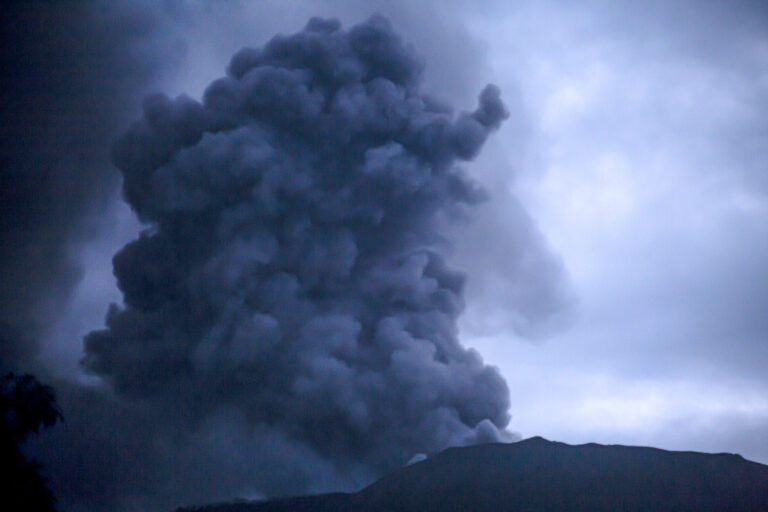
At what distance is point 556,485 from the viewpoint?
3133cm

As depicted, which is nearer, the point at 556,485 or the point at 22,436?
the point at 22,436

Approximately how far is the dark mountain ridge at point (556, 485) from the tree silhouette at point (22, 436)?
15353 mm

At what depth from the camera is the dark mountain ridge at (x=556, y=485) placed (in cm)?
2988

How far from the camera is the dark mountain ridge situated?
29.9m

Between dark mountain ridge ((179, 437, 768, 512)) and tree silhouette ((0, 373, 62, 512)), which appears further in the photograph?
dark mountain ridge ((179, 437, 768, 512))

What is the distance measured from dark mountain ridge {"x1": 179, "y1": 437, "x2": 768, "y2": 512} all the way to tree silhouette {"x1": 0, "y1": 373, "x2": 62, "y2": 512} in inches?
604

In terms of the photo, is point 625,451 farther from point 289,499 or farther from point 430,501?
point 289,499

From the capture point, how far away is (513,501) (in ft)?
101

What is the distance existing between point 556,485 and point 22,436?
22481 mm

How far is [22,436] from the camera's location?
19016 millimetres

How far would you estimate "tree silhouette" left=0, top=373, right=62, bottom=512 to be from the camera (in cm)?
1738

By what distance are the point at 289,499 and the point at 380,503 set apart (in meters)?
4.74

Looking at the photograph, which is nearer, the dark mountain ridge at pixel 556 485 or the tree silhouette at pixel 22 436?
the tree silhouette at pixel 22 436

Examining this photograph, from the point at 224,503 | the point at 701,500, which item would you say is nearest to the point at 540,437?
the point at 701,500
